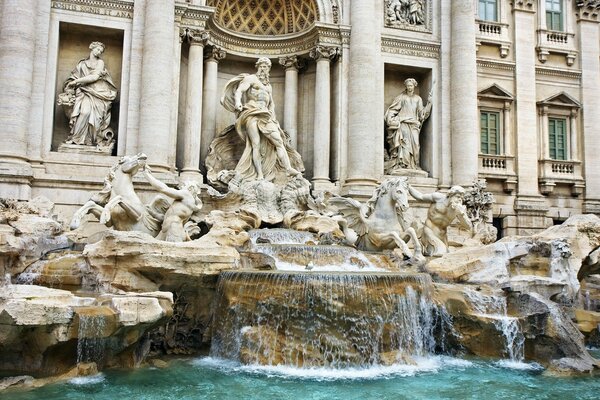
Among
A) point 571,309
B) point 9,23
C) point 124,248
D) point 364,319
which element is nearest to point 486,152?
point 571,309

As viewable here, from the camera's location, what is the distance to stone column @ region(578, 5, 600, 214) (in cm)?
1934

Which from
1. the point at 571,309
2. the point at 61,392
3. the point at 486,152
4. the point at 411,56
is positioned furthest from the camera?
the point at 486,152

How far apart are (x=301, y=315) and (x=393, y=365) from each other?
1665 millimetres

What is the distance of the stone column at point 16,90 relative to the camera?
13375mm

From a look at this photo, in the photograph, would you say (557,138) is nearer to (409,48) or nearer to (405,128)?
(405,128)

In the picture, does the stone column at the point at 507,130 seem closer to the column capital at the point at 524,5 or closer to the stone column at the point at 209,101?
the column capital at the point at 524,5

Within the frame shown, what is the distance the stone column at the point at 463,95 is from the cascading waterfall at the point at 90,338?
12.3 metres

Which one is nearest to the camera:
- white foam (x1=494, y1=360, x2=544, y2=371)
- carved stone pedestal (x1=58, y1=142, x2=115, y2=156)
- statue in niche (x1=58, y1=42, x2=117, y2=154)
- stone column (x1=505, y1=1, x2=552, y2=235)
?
white foam (x1=494, y1=360, x2=544, y2=371)

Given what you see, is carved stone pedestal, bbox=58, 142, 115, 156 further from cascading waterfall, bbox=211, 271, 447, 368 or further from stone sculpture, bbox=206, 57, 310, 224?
cascading waterfall, bbox=211, 271, 447, 368

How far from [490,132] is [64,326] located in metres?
15.5

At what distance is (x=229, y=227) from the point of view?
12.9 meters

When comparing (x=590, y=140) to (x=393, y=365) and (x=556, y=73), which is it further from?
(x=393, y=365)

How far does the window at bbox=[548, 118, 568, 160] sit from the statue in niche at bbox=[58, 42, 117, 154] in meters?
14.6

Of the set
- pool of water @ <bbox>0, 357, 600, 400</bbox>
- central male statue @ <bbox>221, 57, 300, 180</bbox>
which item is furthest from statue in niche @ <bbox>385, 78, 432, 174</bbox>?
pool of water @ <bbox>0, 357, 600, 400</bbox>
